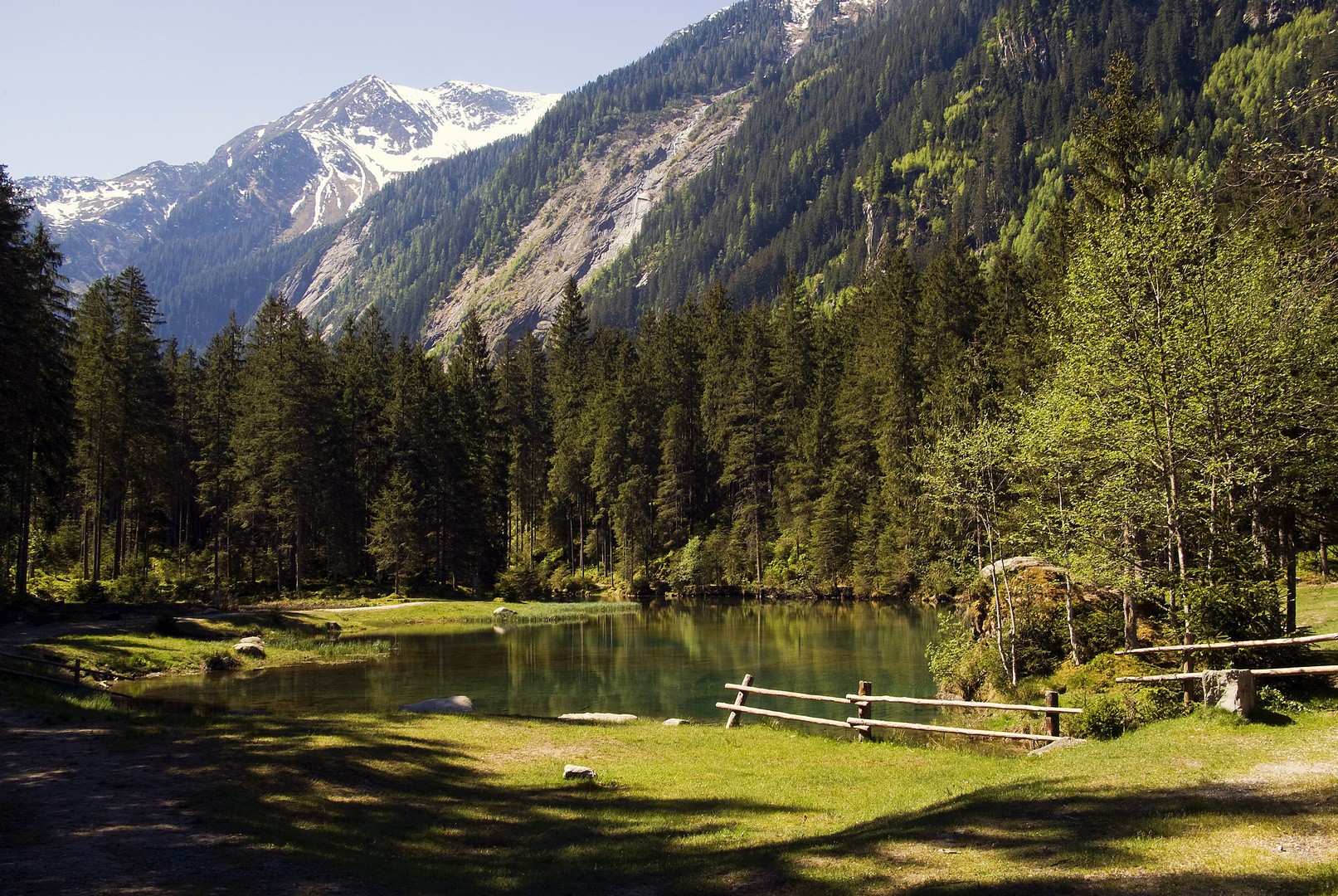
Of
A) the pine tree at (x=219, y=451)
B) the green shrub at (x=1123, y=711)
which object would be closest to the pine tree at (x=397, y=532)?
the pine tree at (x=219, y=451)

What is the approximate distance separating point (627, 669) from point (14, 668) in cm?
2020

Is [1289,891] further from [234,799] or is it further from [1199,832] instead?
[234,799]

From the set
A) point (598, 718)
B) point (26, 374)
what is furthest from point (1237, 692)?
point (26, 374)

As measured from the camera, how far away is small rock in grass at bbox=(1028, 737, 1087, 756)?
1489 centimetres

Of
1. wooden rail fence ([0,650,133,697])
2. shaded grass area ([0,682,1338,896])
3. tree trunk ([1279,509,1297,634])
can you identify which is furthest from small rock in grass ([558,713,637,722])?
tree trunk ([1279,509,1297,634])

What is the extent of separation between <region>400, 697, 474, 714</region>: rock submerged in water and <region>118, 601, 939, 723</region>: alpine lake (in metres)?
1.59

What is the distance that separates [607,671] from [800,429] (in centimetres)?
4118

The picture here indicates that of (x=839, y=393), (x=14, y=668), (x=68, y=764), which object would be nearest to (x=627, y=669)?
(x=14, y=668)

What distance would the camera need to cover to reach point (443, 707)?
21844 millimetres

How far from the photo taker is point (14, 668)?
20.7 metres

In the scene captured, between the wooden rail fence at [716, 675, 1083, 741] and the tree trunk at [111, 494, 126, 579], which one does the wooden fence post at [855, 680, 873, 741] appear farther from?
the tree trunk at [111, 494, 126, 579]

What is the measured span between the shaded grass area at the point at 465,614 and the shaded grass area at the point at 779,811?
103ft

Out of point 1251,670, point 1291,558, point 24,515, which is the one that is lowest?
point 1251,670

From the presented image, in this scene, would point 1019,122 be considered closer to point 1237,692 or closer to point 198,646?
point 198,646
